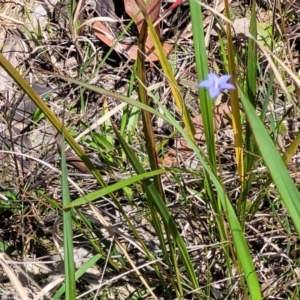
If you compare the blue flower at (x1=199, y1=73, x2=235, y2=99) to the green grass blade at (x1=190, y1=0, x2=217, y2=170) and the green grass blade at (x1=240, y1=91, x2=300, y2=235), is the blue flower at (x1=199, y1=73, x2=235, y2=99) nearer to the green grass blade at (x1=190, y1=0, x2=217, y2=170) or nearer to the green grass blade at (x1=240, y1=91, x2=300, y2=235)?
the green grass blade at (x1=240, y1=91, x2=300, y2=235)

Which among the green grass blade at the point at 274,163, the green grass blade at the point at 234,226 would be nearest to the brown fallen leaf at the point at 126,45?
the green grass blade at the point at 234,226

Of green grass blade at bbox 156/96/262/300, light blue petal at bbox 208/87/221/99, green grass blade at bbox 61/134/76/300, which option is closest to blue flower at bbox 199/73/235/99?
light blue petal at bbox 208/87/221/99

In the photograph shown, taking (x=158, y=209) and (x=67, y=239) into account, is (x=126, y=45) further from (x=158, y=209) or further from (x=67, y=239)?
(x=67, y=239)

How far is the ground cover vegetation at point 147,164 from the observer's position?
0.93 metres

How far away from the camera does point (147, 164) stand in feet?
4.69

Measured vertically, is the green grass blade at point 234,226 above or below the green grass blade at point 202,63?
Result: below

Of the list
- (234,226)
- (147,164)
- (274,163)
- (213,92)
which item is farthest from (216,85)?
(147,164)

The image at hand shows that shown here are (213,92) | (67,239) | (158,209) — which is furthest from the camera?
(158,209)

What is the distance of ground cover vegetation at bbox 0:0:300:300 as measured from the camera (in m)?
0.93

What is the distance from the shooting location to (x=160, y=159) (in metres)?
1.47

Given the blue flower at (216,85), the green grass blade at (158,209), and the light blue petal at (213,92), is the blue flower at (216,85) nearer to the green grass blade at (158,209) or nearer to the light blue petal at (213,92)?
the light blue petal at (213,92)

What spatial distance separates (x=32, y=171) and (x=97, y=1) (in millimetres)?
586

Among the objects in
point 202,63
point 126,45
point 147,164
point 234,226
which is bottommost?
point 234,226

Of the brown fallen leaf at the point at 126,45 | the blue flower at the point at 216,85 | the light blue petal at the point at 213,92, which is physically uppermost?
the brown fallen leaf at the point at 126,45
